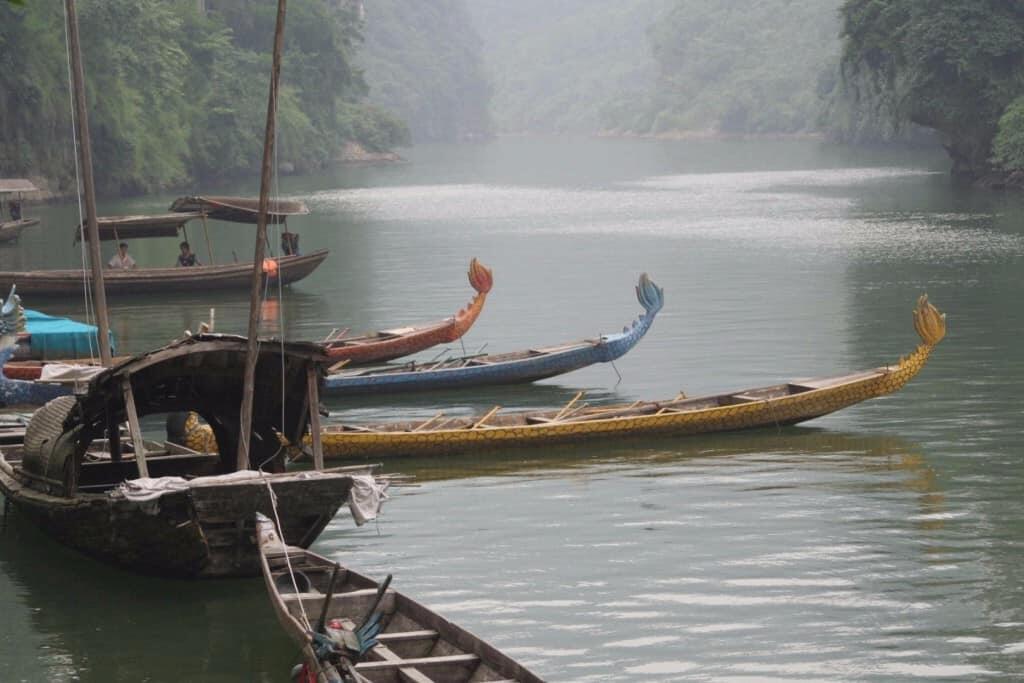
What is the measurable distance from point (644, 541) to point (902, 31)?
45.1m

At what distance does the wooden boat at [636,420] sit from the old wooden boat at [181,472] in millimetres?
2978

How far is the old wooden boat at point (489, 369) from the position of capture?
23438 millimetres

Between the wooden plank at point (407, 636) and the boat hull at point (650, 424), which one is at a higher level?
the wooden plank at point (407, 636)

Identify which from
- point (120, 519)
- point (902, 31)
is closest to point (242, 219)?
point (120, 519)

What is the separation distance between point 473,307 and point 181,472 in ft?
34.2

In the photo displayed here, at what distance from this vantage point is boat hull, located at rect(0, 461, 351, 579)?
1362cm

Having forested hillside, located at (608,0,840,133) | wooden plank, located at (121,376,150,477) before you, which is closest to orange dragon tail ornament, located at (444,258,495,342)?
wooden plank, located at (121,376,150,477)

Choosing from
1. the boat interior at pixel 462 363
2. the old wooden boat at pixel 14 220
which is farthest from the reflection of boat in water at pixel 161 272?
the old wooden boat at pixel 14 220

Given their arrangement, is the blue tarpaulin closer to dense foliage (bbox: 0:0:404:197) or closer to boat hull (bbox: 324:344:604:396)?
boat hull (bbox: 324:344:604:396)

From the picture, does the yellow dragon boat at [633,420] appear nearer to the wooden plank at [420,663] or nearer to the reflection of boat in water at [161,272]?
the wooden plank at [420,663]

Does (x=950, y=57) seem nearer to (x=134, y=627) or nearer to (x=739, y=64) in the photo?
(x=134, y=627)

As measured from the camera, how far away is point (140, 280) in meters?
35.1

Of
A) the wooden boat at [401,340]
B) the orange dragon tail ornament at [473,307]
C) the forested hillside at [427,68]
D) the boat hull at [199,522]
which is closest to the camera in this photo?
the boat hull at [199,522]

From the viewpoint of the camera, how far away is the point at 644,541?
52.9ft
